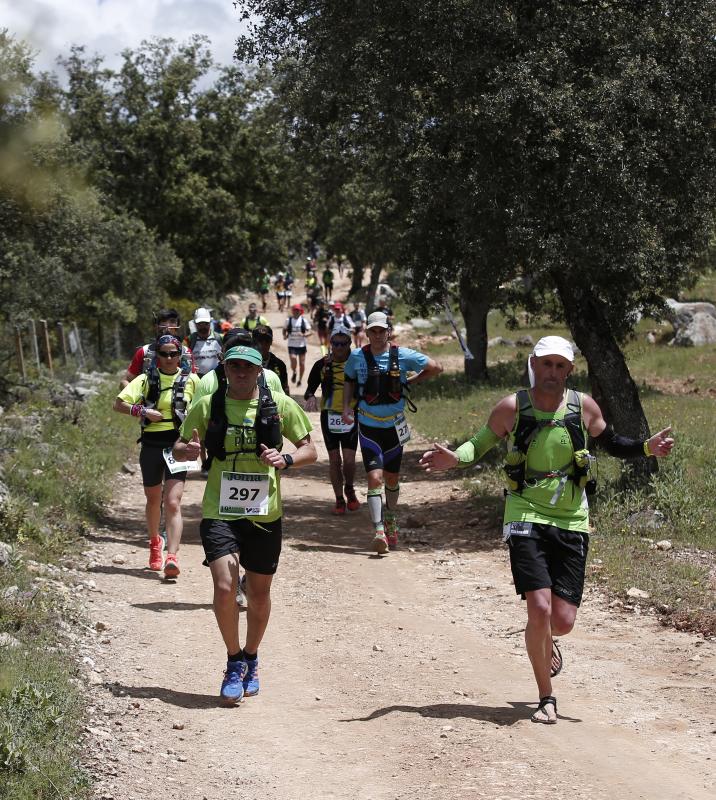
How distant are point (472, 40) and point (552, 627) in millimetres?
7412

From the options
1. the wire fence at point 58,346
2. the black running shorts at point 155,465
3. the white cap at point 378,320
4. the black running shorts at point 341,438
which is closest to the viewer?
the black running shorts at point 155,465

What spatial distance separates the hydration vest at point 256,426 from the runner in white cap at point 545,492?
928mm

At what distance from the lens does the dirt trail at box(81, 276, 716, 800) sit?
5652 mm

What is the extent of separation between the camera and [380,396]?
36.9 ft

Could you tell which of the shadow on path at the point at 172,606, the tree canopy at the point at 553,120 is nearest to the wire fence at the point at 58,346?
the tree canopy at the point at 553,120

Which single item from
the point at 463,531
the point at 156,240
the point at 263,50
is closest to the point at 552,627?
the point at 463,531

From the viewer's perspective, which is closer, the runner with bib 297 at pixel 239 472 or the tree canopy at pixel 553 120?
the runner with bib 297 at pixel 239 472

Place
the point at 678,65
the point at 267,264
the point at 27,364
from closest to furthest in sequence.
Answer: the point at 678,65 → the point at 27,364 → the point at 267,264

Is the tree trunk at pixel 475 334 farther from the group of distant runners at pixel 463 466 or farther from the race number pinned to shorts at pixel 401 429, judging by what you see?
the group of distant runners at pixel 463 466

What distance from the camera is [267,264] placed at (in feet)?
128

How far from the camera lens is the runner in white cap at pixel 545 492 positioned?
250 inches

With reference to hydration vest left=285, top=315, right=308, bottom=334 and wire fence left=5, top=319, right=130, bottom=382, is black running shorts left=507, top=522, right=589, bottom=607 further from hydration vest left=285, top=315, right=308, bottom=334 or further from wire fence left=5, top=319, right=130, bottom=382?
hydration vest left=285, top=315, right=308, bottom=334

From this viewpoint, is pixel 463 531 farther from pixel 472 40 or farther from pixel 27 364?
pixel 27 364

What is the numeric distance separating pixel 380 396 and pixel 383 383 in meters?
0.13
